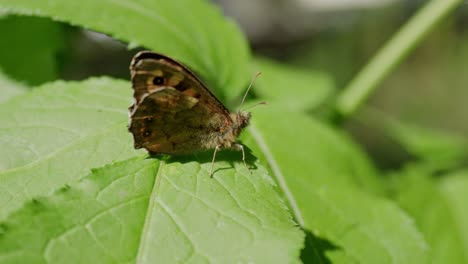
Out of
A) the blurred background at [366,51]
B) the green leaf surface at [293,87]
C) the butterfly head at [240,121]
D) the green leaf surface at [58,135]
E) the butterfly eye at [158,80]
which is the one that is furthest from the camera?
the blurred background at [366,51]

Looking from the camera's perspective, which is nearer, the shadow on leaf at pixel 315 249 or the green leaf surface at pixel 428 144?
the shadow on leaf at pixel 315 249

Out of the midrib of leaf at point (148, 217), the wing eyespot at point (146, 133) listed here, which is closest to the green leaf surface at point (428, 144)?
the wing eyespot at point (146, 133)

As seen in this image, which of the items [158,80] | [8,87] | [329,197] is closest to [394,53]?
[329,197]

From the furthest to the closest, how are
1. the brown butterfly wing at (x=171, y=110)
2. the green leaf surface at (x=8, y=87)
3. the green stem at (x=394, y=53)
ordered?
the green stem at (x=394, y=53) → the green leaf surface at (x=8, y=87) → the brown butterfly wing at (x=171, y=110)

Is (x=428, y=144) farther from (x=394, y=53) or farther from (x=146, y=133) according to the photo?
(x=146, y=133)

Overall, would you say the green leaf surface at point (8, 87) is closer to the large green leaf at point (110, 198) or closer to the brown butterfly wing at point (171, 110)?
the large green leaf at point (110, 198)

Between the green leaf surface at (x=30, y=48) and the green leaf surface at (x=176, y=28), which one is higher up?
the green leaf surface at (x=176, y=28)

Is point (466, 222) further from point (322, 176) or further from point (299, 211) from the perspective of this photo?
point (299, 211)

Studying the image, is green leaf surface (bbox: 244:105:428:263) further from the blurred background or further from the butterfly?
the blurred background
